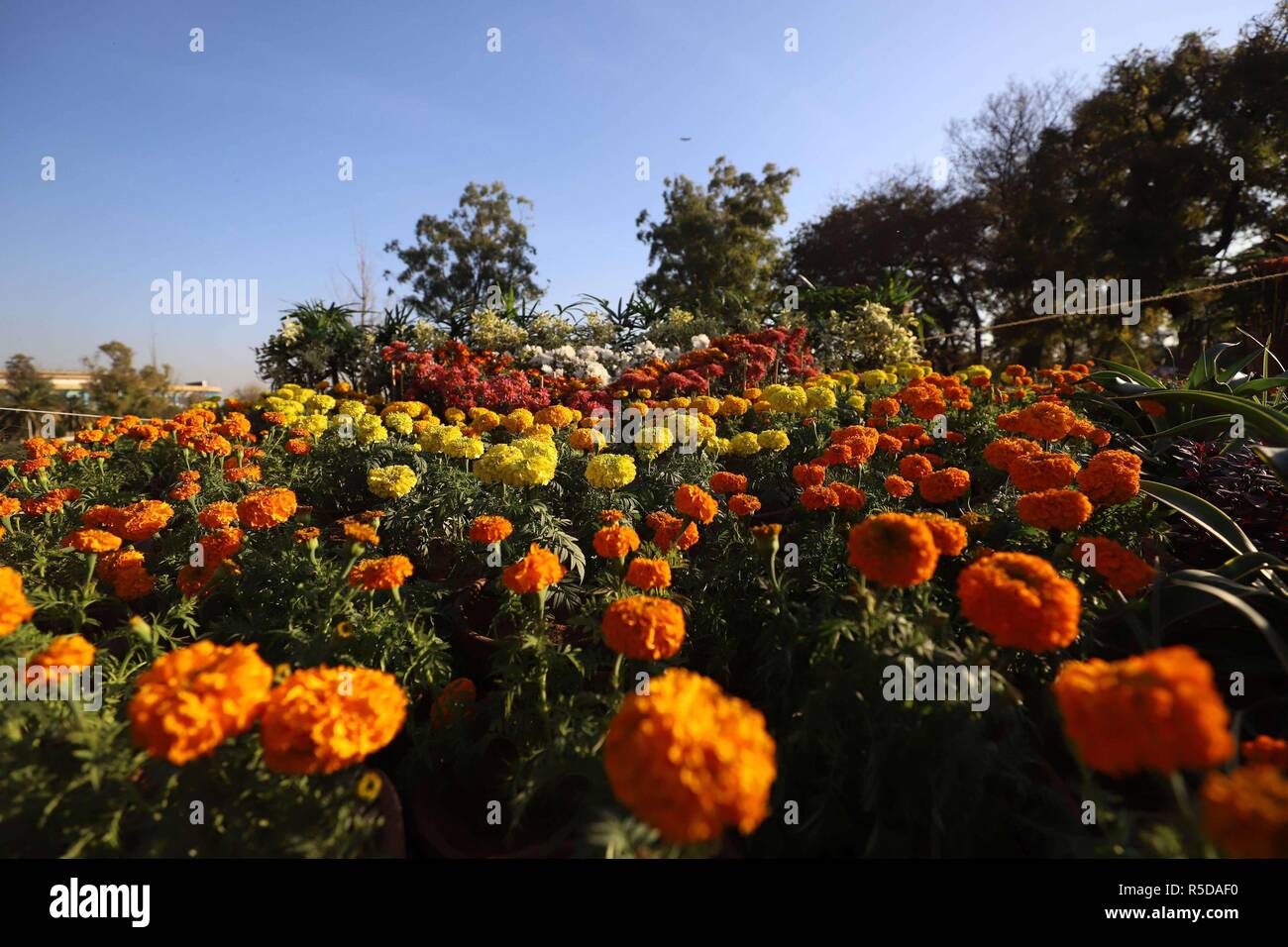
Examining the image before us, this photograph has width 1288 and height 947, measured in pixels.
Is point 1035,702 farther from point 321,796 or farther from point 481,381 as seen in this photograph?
point 481,381

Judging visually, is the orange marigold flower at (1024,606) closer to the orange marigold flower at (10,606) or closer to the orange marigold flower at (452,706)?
the orange marigold flower at (452,706)

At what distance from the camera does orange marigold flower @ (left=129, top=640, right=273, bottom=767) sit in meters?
1.04

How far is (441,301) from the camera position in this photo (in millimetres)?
33281

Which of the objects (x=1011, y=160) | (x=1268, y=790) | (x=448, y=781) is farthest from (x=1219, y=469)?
(x=1011, y=160)

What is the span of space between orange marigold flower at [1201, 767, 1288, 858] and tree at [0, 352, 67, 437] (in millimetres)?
12584

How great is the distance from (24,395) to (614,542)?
1328 centimetres

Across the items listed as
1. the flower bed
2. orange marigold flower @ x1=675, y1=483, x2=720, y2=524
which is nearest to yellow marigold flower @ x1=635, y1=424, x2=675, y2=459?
the flower bed

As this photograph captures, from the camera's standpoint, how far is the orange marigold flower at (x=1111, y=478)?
1965mm

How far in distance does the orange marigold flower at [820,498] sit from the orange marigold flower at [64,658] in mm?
2257

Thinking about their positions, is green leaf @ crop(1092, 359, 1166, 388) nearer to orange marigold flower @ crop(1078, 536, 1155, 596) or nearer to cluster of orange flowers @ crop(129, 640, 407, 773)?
orange marigold flower @ crop(1078, 536, 1155, 596)

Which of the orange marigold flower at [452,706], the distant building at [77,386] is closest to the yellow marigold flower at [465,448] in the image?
the orange marigold flower at [452,706]

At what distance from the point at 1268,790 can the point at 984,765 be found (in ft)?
1.88

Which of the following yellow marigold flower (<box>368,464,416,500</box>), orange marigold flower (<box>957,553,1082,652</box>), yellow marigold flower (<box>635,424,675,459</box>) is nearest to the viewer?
orange marigold flower (<box>957,553,1082,652</box>)

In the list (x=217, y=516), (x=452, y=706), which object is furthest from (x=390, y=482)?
(x=452, y=706)
